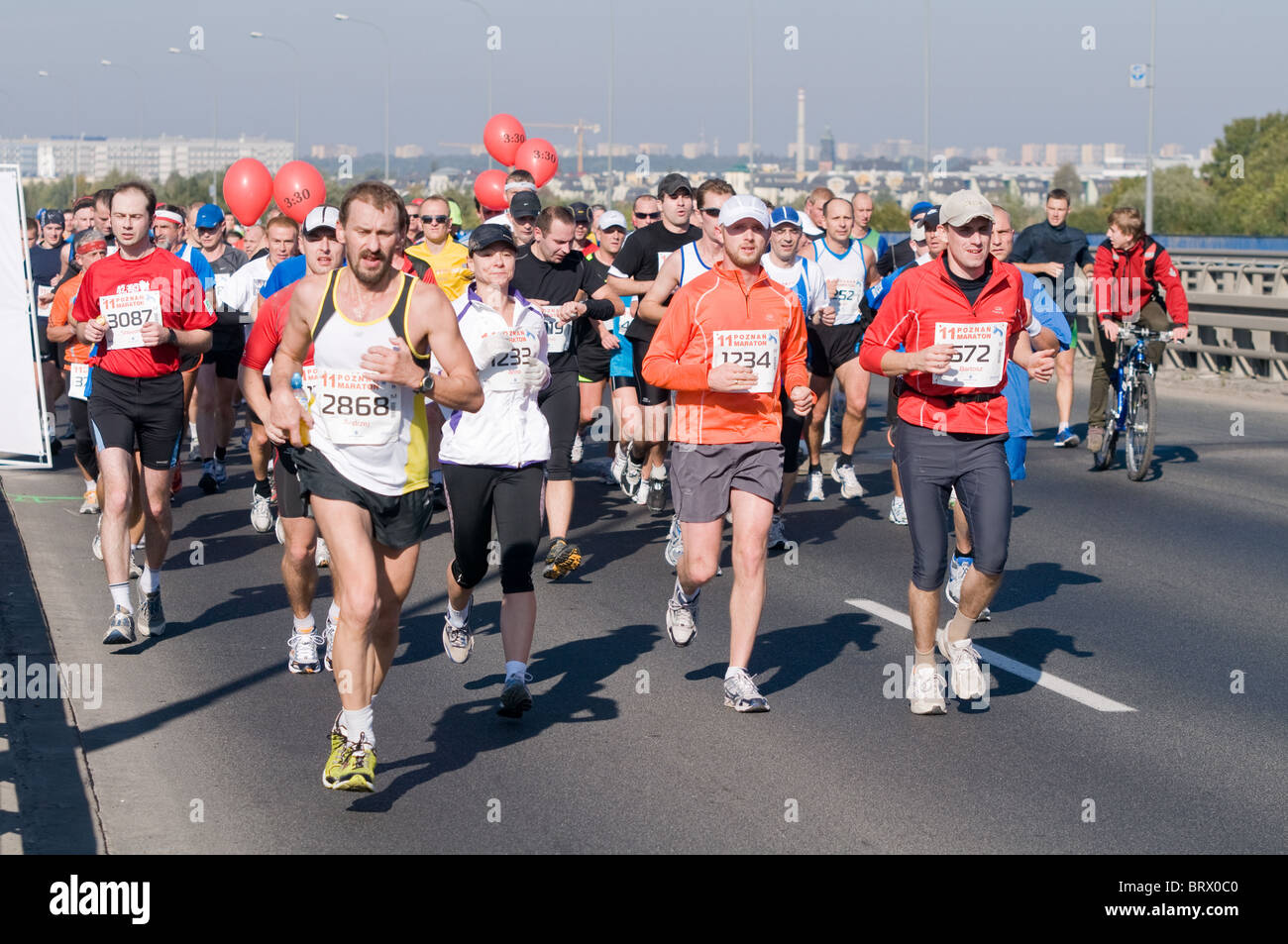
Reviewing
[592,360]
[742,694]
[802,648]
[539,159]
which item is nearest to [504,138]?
[539,159]

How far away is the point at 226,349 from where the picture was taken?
13656 millimetres

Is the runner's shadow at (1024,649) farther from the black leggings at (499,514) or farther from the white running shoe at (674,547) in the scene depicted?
the white running shoe at (674,547)

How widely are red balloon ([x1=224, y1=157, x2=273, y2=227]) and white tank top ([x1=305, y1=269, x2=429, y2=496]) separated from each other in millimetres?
11595

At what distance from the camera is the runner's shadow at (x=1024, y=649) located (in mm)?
7812

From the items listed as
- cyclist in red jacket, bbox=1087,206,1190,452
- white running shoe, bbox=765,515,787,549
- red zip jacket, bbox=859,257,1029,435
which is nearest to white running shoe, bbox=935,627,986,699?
red zip jacket, bbox=859,257,1029,435

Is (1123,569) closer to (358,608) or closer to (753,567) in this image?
(753,567)

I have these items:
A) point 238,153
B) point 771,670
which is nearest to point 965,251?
point 771,670

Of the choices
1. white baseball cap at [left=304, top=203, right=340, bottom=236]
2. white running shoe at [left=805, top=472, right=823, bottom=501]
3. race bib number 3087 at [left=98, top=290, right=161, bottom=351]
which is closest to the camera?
white baseball cap at [left=304, top=203, right=340, bottom=236]

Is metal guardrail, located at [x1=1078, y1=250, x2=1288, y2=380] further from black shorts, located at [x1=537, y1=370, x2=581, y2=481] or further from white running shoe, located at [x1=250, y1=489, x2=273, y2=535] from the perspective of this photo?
white running shoe, located at [x1=250, y1=489, x2=273, y2=535]

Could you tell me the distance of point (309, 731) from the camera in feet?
23.2

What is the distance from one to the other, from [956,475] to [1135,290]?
759 centimetres

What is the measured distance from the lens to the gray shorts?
7.56 meters

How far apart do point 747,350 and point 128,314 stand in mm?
3321

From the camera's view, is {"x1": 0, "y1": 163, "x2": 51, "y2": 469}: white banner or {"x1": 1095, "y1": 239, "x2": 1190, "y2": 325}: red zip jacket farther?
{"x1": 1095, "y1": 239, "x2": 1190, "y2": 325}: red zip jacket
